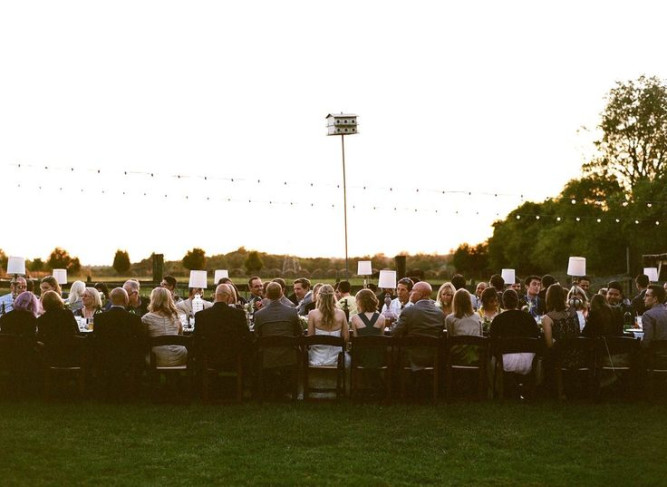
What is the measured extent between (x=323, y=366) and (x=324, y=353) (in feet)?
0.47

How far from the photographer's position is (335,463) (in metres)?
5.87

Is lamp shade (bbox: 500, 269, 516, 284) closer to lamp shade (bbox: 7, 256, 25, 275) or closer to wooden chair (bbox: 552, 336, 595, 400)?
wooden chair (bbox: 552, 336, 595, 400)

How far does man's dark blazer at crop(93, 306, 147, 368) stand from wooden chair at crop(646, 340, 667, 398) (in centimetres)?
498

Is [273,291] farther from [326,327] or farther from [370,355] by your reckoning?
[370,355]

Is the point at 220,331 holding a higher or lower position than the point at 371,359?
higher

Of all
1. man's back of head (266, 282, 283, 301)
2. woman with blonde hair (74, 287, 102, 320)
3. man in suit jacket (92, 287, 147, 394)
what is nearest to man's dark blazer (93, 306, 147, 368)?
man in suit jacket (92, 287, 147, 394)

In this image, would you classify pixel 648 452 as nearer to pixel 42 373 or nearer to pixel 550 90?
pixel 42 373

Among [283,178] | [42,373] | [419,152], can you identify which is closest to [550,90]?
[419,152]

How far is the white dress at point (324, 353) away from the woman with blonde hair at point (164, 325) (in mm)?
1287

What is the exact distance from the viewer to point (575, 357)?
26.9 ft

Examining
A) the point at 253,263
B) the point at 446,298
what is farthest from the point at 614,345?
the point at 253,263

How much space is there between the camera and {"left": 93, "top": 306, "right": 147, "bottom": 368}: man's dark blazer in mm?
8031

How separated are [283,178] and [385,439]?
10392 mm

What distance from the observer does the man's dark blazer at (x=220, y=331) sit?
26.2 ft
